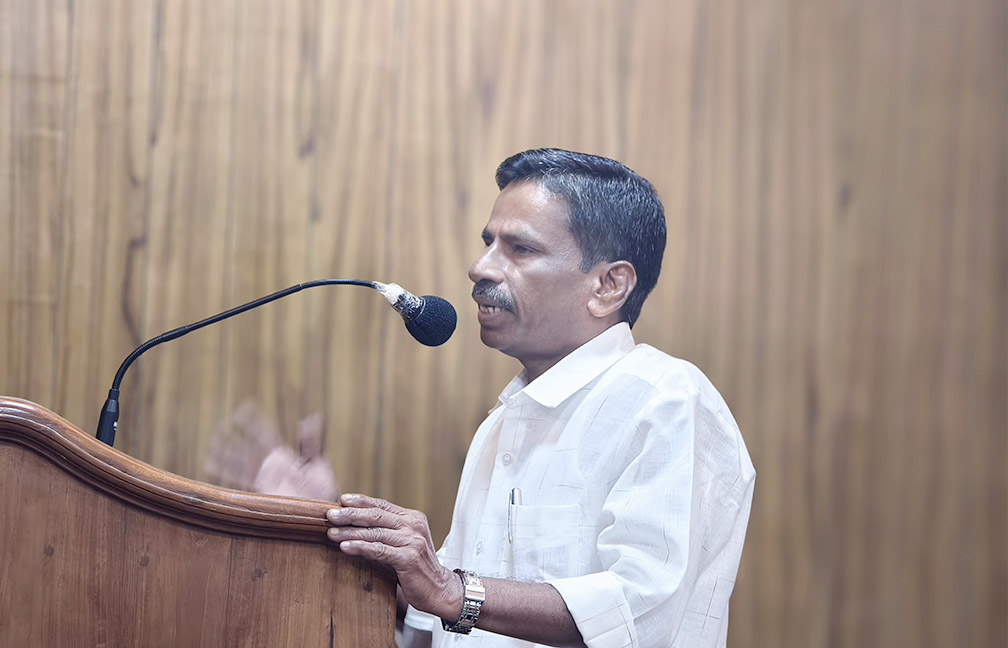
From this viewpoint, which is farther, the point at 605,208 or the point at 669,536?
the point at 605,208

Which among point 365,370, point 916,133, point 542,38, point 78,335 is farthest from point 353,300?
point 916,133

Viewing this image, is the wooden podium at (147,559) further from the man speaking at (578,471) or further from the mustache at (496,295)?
the mustache at (496,295)

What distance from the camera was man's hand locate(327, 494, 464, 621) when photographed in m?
0.95

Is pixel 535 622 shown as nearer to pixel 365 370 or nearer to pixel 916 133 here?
pixel 365 370

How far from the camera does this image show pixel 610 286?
1554 millimetres

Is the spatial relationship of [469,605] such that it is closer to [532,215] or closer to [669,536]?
[669,536]

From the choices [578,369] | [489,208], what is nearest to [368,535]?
[578,369]

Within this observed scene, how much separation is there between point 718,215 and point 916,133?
49 centimetres

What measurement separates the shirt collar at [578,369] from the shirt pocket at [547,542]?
0.56 feet

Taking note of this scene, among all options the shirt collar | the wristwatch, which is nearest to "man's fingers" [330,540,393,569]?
the wristwatch

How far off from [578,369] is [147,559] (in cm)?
75

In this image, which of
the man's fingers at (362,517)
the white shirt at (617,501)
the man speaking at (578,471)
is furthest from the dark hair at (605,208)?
the man's fingers at (362,517)

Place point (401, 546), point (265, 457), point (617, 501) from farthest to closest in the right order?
point (265, 457), point (617, 501), point (401, 546)

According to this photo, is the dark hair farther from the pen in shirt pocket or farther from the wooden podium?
the wooden podium
